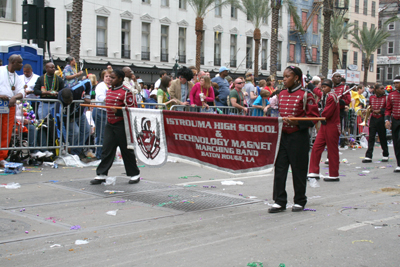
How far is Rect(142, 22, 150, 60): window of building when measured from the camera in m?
39.8

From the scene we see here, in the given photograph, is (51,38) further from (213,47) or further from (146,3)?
(213,47)

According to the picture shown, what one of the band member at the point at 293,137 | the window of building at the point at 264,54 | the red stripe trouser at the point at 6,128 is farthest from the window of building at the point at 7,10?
the window of building at the point at 264,54

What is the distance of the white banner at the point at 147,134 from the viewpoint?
7.70 m

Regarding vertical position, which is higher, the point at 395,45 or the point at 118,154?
the point at 395,45

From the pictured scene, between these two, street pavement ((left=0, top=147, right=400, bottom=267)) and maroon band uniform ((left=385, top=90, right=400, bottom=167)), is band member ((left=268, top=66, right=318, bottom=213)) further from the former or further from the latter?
maroon band uniform ((left=385, top=90, right=400, bottom=167))

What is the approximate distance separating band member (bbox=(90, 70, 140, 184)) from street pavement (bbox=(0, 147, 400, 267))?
419 millimetres

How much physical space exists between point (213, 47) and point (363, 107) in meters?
27.0

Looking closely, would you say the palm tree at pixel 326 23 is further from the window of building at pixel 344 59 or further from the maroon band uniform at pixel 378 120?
the window of building at pixel 344 59

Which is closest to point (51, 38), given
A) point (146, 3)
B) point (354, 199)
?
point (354, 199)

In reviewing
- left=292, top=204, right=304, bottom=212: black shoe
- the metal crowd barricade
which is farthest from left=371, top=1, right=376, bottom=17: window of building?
left=292, top=204, right=304, bottom=212: black shoe

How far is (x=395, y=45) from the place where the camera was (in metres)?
84.6

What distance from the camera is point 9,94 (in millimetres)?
9930

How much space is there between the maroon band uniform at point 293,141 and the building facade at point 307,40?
5030 cm

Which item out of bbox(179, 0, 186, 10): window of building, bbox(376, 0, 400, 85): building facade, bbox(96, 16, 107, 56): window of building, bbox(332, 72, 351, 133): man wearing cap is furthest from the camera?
bbox(376, 0, 400, 85): building facade
